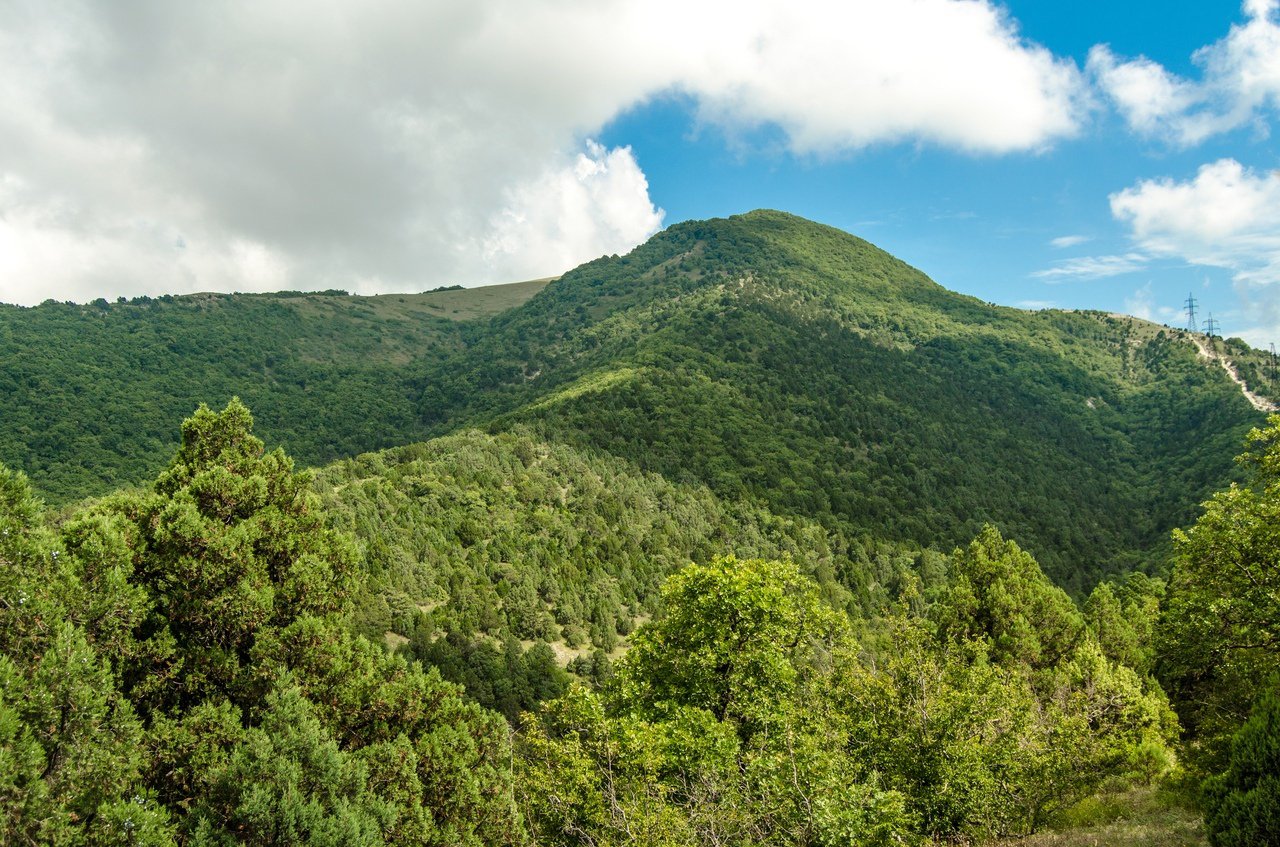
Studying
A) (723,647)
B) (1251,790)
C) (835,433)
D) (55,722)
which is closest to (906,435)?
(835,433)

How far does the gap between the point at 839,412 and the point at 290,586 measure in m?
166

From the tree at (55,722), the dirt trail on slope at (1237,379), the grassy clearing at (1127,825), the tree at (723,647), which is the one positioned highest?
the dirt trail on slope at (1237,379)

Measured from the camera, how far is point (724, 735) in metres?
16.2

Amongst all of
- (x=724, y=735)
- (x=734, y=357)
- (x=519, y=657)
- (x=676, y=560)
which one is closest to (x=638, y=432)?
(x=676, y=560)

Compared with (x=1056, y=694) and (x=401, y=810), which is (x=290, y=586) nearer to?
(x=401, y=810)

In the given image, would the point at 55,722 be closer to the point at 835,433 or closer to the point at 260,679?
the point at 260,679

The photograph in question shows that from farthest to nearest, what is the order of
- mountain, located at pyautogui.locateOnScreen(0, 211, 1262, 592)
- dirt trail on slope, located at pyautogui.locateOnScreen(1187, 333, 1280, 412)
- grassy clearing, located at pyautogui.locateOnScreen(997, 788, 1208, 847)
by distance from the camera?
dirt trail on slope, located at pyautogui.locateOnScreen(1187, 333, 1280, 412) < mountain, located at pyautogui.locateOnScreen(0, 211, 1262, 592) < grassy clearing, located at pyautogui.locateOnScreen(997, 788, 1208, 847)

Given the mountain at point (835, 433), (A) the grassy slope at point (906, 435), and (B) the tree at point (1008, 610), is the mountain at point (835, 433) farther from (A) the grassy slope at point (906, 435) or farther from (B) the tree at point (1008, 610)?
(B) the tree at point (1008, 610)

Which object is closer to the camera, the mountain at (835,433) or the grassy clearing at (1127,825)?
the grassy clearing at (1127,825)

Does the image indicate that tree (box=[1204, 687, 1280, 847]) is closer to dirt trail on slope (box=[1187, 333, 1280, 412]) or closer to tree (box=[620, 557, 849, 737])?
tree (box=[620, 557, 849, 737])

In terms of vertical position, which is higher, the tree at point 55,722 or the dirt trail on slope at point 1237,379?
the dirt trail on slope at point 1237,379

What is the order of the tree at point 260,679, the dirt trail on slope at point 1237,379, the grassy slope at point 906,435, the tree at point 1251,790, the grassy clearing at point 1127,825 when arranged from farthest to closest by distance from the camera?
the dirt trail on slope at point 1237,379 < the grassy slope at point 906,435 < the grassy clearing at point 1127,825 < the tree at point 260,679 < the tree at point 1251,790

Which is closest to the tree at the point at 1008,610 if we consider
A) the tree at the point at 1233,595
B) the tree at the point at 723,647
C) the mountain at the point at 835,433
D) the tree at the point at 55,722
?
the tree at the point at 1233,595

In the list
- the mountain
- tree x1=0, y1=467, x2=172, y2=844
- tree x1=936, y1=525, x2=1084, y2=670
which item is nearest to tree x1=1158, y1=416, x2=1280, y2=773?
tree x1=936, y1=525, x2=1084, y2=670
